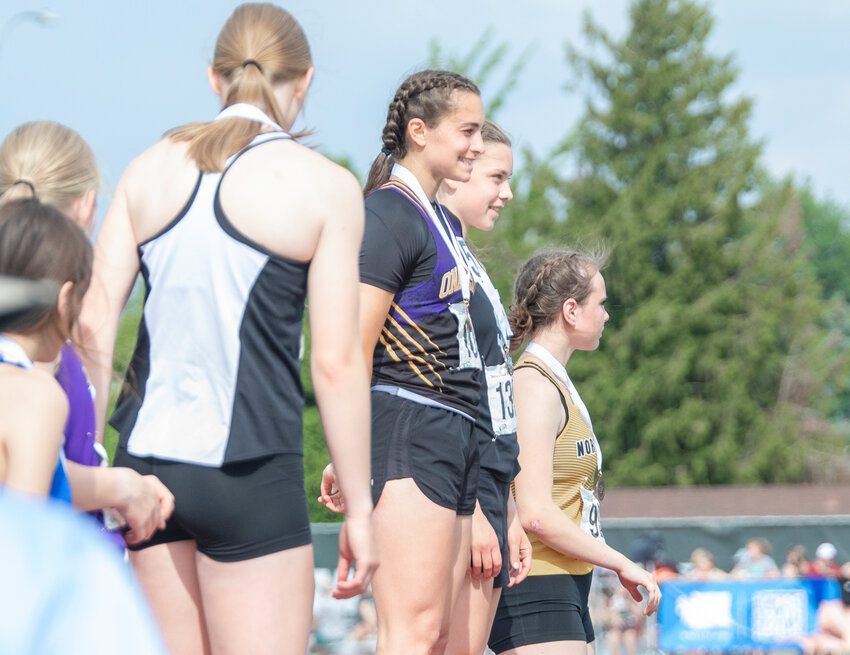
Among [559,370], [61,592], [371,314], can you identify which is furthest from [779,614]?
[61,592]

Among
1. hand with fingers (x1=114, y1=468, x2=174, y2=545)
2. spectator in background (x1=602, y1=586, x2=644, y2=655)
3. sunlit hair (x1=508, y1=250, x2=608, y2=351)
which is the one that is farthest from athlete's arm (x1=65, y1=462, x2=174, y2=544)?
spectator in background (x1=602, y1=586, x2=644, y2=655)

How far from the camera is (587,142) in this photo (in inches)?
1569

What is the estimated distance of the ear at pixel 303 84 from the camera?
2832mm

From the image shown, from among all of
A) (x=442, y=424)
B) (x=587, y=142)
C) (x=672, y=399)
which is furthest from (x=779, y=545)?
(x=587, y=142)

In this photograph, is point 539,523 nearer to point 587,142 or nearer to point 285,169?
point 285,169

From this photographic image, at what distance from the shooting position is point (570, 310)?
15.1 feet

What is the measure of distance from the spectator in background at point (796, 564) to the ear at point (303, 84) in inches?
423

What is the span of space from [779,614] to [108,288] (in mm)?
10979

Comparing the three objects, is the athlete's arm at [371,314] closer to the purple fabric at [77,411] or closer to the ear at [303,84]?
the ear at [303,84]

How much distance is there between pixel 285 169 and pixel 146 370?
1.91 ft

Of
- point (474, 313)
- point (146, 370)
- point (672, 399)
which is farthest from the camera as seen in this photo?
point (672, 399)

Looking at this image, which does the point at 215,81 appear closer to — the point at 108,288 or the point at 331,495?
the point at 108,288

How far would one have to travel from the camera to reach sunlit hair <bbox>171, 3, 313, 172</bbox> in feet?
8.87

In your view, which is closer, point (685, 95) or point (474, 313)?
point (474, 313)
